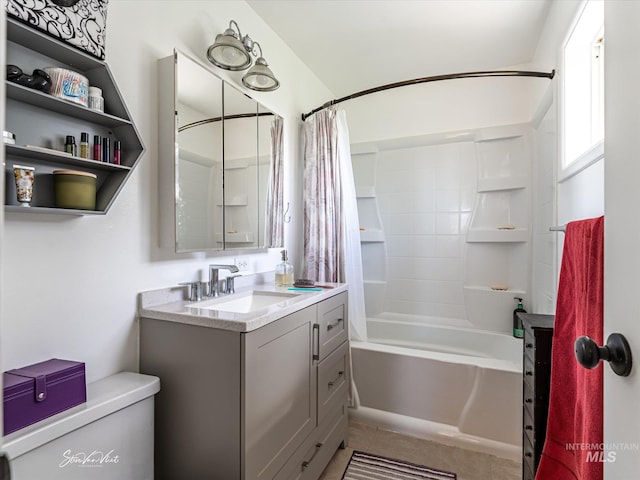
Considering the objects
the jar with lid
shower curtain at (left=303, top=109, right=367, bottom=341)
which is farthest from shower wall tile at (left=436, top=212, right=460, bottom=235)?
the jar with lid

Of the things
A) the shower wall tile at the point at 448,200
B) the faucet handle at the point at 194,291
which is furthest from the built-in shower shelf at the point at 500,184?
the faucet handle at the point at 194,291

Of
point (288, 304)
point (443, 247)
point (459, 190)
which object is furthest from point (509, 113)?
point (288, 304)

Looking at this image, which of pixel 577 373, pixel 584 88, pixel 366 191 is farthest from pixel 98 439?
pixel 366 191

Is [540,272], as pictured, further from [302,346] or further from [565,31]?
[302,346]

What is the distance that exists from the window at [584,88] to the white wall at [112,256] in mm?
1783

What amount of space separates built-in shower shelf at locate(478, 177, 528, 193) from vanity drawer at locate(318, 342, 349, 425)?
1.82m

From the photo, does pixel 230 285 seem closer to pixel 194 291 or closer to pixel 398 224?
pixel 194 291

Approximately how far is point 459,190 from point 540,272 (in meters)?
0.94

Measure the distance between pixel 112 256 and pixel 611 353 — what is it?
1.48 meters

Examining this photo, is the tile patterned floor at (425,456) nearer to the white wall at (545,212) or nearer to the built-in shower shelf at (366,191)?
the white wall at (545,212)

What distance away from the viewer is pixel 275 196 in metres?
2.30

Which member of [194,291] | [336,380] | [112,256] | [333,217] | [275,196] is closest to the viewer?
[112,256]

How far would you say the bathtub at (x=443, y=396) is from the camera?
1.94 meters

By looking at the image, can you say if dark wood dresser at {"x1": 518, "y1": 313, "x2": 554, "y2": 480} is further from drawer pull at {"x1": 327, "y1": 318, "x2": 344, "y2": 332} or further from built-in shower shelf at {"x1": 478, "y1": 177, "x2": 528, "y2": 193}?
built-in shower shelf at {"x1": 478, "y1": 177, "x2": 528, "y2": 193}
